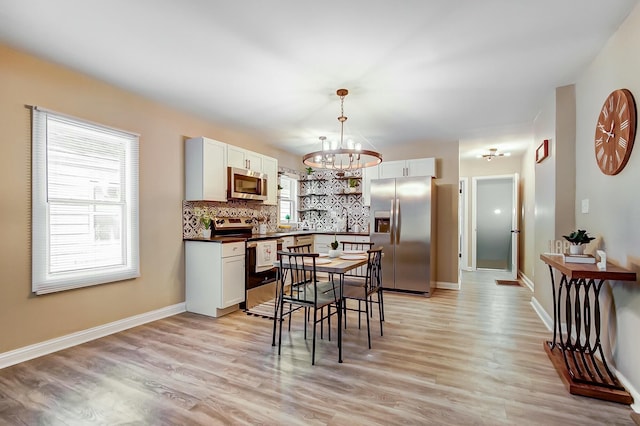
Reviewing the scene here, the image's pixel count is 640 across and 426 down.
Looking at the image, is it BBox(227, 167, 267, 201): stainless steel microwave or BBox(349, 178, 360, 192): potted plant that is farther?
BBox(349, 178, 360, 192): potted plant

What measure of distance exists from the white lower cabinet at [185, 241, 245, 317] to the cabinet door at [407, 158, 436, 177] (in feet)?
10.2

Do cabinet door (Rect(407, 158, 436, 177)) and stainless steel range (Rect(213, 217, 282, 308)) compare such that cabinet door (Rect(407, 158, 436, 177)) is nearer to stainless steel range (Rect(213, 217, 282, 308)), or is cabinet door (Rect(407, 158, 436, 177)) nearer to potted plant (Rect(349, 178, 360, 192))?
potted plant (Rect(349, 178, 360, 192))

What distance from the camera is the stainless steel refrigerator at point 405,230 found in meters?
4.70

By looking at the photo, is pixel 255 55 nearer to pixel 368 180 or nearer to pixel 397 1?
pixel 397 1

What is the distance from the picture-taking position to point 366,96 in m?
3.42

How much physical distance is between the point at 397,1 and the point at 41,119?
300cm

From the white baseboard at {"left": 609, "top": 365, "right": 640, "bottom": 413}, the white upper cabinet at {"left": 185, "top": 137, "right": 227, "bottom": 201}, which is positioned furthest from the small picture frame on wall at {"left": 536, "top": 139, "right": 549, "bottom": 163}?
A: the white upper cabinet at {"left": 185, "top": 137, "right": 227, "bottom": 201}

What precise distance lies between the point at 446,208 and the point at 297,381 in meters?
4.00

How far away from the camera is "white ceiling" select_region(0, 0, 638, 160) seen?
2031 mm

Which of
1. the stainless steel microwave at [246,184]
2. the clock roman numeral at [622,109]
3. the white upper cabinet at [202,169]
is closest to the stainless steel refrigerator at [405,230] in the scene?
the stainless steel microwave at [246,184]

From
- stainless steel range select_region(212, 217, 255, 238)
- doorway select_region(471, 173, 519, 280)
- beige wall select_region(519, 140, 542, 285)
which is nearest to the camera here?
stainless steel range select_region(212, 217, 255, 238)

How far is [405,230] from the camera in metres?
4.81

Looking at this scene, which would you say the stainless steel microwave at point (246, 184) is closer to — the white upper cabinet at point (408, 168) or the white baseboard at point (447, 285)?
the white upper cabinet at point (408, 168)

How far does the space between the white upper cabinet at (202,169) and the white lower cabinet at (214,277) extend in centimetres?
62
